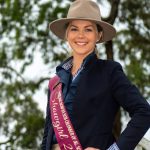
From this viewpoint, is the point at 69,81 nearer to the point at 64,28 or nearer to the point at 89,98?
the point at 89,98

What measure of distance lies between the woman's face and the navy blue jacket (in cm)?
15

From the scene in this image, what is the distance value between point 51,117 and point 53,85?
0.56 feet

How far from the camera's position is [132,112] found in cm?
224

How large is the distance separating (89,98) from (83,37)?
34 centimetres

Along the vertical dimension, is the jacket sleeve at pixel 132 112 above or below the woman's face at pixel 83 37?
below

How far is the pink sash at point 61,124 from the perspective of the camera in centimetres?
236

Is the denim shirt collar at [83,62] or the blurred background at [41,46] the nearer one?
the denim shirt collar at [83,62]

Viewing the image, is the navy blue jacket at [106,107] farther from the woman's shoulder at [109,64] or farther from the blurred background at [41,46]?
the blurred background at [41,46]

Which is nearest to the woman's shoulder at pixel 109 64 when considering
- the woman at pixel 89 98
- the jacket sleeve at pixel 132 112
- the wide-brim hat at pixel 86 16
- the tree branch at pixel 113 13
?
the woman at pixel 89 98

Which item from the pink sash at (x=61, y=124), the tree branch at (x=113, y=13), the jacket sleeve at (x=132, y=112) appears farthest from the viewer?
the tree branch at (x=113, y=13)

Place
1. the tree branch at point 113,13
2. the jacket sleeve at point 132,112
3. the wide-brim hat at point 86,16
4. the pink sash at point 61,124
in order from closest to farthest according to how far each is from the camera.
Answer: the jacket sleeve at point 132,112 → the pink sash at point 61,124 → the wide-brim hat at point 86,16 → the tree branch at point 113,13

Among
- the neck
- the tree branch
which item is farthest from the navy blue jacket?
the tree branch

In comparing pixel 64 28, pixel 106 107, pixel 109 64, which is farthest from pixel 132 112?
pixel 64 28

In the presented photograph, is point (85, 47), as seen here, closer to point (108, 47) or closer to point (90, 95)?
point (90, 95)
